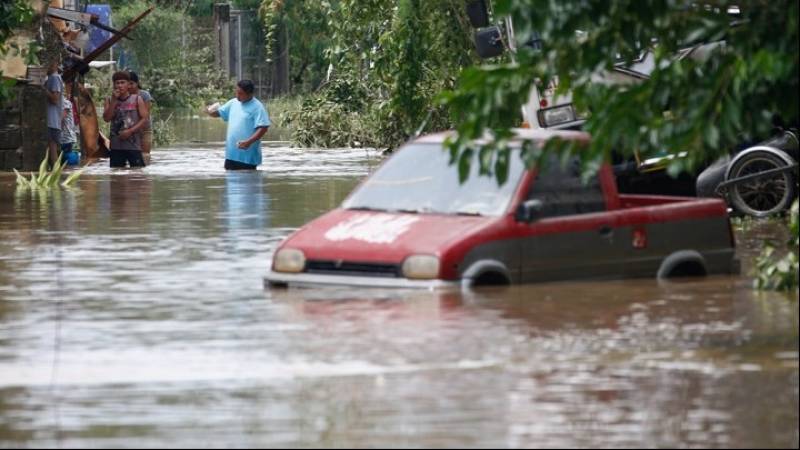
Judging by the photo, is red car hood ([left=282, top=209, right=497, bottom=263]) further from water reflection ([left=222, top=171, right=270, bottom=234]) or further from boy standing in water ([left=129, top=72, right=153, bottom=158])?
boy standing in water ([left=129, top=72, right=153, bottom=158])

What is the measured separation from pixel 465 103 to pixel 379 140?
25599 mm

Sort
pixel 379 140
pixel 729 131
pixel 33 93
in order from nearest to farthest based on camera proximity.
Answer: pixel 729 131 < pixel 33 93 < pixel 379 140

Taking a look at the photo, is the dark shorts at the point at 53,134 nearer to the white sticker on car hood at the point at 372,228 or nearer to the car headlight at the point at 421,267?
the white sticker on car hood at the point at 372,228

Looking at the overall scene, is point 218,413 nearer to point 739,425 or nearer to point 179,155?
point 739,425

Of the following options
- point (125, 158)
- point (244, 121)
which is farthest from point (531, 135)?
point (125, 158)

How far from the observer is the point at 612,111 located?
11.1 m

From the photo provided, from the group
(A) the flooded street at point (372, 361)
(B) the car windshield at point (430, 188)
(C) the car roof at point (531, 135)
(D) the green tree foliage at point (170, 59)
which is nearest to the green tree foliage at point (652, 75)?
(A) the flooded street at point (372, 361)

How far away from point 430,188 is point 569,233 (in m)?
1.07

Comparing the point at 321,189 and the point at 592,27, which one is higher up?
the point at 592,27

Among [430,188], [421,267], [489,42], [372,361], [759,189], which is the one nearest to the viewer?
[372,361]

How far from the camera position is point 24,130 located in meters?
32.6

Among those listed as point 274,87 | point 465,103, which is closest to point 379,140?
point 465,103

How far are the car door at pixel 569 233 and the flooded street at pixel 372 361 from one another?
144 mm

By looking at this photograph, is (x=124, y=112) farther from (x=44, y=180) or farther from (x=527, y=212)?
(x=527, y=212)
